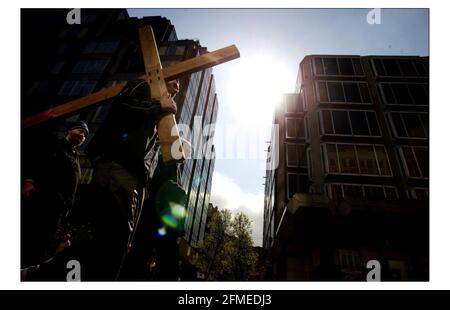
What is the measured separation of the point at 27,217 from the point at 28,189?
0.84 ft

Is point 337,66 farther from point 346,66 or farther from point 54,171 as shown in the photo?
point 54,171

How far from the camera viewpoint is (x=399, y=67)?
17391 mm

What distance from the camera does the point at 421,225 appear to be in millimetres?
10008

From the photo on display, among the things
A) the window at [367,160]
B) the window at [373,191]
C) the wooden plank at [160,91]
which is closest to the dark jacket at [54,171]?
the wooden plank at [160,91]

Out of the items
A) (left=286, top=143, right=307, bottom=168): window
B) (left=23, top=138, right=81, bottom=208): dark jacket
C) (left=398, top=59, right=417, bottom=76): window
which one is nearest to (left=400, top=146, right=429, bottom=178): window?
(left=286, top=143, right=307, bottom=168): window

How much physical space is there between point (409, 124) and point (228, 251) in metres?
18.9

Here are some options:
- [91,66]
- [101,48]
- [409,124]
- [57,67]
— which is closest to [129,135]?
[409,124]

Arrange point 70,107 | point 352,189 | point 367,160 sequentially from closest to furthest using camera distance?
1. point 70,107
2. point 352,189
3. point 367,160

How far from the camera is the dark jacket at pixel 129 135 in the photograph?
161 cm

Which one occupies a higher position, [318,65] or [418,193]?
[318,65]
